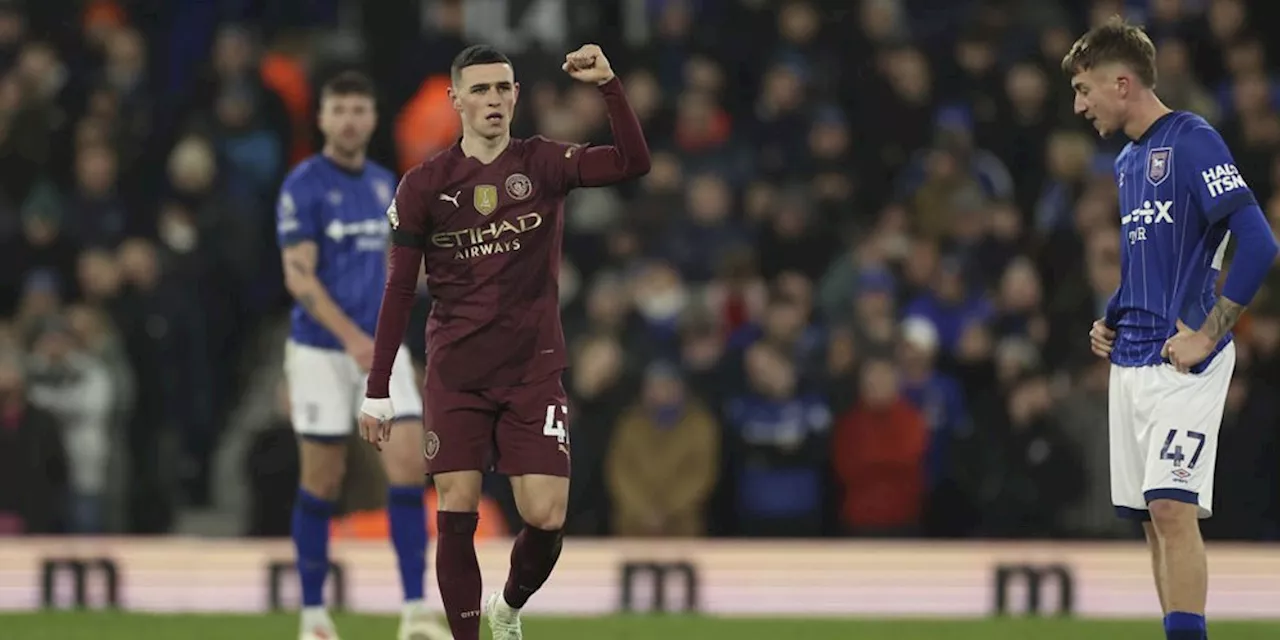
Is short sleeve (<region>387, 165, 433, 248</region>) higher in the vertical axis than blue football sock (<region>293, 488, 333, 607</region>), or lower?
higher

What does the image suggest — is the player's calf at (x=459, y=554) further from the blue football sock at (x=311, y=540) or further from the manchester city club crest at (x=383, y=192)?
the manchester city club crest at (x=383, y=192)

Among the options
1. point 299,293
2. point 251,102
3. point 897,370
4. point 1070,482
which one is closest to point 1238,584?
point 1070,482

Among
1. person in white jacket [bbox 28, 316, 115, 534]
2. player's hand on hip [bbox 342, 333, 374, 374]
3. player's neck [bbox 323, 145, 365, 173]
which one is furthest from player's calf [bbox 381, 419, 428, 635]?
person in white jacket [bbox 28, 316, 115, 534]

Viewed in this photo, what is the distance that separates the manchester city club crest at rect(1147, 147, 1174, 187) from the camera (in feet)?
Result: 25.4

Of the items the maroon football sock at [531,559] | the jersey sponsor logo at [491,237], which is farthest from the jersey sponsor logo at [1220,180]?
the maroon football sock at [531,559]

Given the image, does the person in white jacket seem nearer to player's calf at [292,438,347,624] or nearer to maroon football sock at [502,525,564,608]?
player's calf at [292,438,347,624]

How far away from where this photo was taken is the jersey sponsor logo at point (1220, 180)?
7.60 metres

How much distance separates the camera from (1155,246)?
779 cm

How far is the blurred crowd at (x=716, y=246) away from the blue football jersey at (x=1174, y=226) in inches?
222

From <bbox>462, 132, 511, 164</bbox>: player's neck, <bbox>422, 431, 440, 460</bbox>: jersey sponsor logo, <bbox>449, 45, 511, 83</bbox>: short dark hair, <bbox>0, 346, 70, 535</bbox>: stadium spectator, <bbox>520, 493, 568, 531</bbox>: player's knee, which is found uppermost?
<bbox>449, 45, 511, 83</bbox>: short dark hair

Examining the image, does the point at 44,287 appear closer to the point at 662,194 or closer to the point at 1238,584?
the point at 662,194

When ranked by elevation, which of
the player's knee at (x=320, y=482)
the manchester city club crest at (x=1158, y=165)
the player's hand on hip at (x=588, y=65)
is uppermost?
the player's hand on hip at (x=588, y=65)

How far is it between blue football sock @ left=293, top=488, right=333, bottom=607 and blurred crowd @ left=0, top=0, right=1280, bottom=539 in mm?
2795

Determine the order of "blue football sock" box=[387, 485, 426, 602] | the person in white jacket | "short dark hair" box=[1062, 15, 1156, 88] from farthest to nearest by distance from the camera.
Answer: the person in white jacket → "blue football sock" box=[387, 485, 426, 602] → "short dark hair" box=[1062, 15, 1156, 88]
